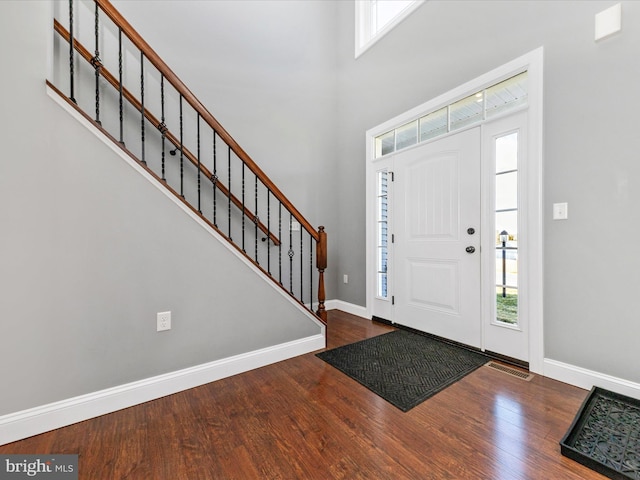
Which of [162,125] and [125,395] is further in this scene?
[162,125]

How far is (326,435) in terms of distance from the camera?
143 cm

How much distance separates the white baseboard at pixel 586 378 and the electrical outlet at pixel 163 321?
262 cm

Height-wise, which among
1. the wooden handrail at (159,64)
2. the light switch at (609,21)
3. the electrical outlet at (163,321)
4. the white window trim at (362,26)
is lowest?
the electrical outlet at (163,321)

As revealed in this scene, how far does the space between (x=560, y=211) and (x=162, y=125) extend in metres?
2.90

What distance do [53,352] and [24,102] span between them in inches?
51.1

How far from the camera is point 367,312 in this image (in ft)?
11.5

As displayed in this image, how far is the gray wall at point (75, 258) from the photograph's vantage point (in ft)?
4.60

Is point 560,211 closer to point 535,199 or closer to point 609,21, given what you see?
point 535,199

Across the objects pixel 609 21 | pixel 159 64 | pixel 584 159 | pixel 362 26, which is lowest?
pixel 584 159

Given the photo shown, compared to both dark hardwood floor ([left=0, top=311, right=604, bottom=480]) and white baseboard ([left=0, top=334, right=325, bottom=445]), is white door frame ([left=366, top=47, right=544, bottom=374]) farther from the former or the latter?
white baseboard ([left=0, top=334, right=325, bottom=445])

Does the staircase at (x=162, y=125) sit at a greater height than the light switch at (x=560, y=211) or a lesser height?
greater
